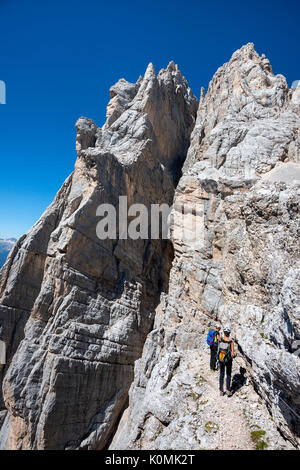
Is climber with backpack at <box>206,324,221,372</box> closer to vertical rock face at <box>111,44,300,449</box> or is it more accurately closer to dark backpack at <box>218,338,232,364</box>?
vertical rock face at <box>111,44,300,449</box>

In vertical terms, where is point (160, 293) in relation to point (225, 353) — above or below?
above

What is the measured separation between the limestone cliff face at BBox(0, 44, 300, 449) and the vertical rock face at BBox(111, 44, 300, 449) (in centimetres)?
9

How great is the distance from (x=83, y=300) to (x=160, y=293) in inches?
407

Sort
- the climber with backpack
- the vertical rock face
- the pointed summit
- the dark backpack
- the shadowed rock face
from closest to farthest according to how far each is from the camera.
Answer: the vertical rock face
the dark backpack
the climber with backpack
the shadowed rock face
the pointed summit

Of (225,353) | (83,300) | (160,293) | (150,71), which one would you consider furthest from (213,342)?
(150,71)

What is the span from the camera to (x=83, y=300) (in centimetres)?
2505

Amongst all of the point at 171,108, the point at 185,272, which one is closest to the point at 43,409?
the point at 185,272

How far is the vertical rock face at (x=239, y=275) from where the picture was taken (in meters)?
9.26

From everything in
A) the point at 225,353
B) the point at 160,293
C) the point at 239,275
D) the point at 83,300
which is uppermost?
the point at 239,275

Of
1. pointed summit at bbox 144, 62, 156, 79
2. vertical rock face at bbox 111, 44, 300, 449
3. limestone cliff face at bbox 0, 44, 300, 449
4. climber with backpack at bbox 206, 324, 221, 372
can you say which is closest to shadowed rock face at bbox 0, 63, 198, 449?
limestone cliff face at bbox 0, 44, 300, 449

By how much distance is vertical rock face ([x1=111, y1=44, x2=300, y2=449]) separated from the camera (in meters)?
9.26

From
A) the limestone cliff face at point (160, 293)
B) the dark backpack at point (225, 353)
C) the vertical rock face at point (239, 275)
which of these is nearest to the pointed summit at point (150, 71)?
the limestone cliff face at point (160, 293)

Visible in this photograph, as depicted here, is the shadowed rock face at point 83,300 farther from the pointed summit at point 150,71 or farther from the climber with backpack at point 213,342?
the climber with backpack at point 213,342

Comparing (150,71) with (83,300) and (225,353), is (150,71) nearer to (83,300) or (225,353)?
(83,300)
